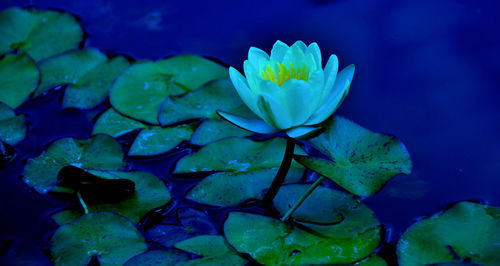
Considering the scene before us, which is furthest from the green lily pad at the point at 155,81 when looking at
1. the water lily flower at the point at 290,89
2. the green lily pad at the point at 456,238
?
the green lily pad at the point at 456,238

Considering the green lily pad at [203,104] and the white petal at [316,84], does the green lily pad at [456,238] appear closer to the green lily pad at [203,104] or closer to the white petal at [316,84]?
the white petal at [316,84]

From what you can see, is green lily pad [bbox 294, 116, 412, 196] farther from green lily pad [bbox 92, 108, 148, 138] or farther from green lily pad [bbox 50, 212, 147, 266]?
green lily pad [bbox 92, 108, 148, 138]

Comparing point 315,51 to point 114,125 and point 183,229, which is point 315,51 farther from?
point 114,125

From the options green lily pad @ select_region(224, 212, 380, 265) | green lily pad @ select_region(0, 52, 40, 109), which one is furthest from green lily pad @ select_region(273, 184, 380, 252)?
green lily pad @ select_region(0, 52, 40, 109)

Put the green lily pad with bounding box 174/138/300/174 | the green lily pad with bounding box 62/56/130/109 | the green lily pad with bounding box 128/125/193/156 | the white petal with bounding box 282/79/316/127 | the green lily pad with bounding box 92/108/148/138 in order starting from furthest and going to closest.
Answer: the green lily pad with bounding box 62/56/130/109 < the green lily pad with bounding box 92/108/148/138 < the green lily pad with bounding box 128/125/193/156 < the green lily pad with bounding box 174/138/300/174 < the white petal with bounding box 282/79/316/127

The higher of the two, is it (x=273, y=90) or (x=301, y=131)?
(x=273, y=90)

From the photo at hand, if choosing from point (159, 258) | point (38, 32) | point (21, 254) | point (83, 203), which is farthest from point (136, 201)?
point (38, 32)

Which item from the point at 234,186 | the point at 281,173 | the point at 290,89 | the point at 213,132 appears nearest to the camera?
the point at 290,89
